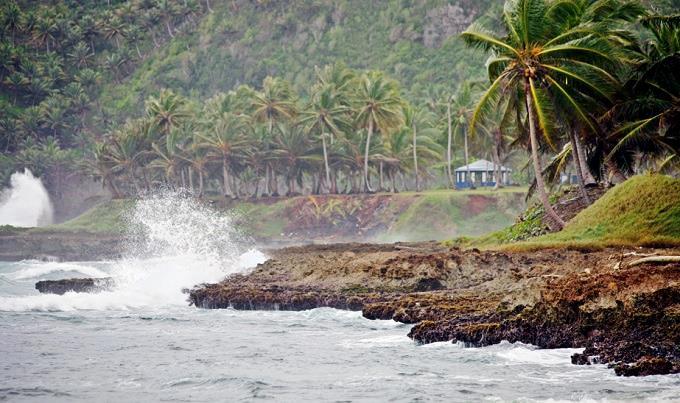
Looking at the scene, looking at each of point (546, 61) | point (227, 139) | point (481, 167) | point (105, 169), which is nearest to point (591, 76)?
point (546, 61)

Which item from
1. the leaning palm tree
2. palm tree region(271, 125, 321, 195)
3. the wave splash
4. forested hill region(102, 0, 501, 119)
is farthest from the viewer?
forested hill region(102, 0, 501, 119)

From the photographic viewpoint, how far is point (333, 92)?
3831 inches

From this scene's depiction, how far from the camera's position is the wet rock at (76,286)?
1810 inches

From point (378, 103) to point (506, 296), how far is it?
66163 millimetres

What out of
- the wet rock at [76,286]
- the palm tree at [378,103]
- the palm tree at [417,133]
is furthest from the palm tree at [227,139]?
the wet rock at [76,286]

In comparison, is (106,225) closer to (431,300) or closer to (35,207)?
(35,207)

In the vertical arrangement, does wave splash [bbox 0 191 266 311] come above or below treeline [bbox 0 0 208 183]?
below

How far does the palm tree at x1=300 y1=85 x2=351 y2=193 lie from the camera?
97062mm

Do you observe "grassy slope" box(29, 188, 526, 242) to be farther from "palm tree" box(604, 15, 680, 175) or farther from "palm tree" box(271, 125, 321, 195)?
"palm tree" box(604, 15, 680, 175)

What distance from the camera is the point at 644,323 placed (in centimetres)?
2214

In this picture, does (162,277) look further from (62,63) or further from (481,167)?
(62,63)

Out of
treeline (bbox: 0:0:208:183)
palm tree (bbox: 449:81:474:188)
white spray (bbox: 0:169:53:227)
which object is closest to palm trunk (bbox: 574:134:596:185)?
palm tree (bbox: 449:81:474:188)

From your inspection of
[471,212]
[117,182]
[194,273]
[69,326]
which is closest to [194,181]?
[117,182]

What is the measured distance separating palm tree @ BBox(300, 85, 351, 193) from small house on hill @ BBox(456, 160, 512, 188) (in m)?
12.7
